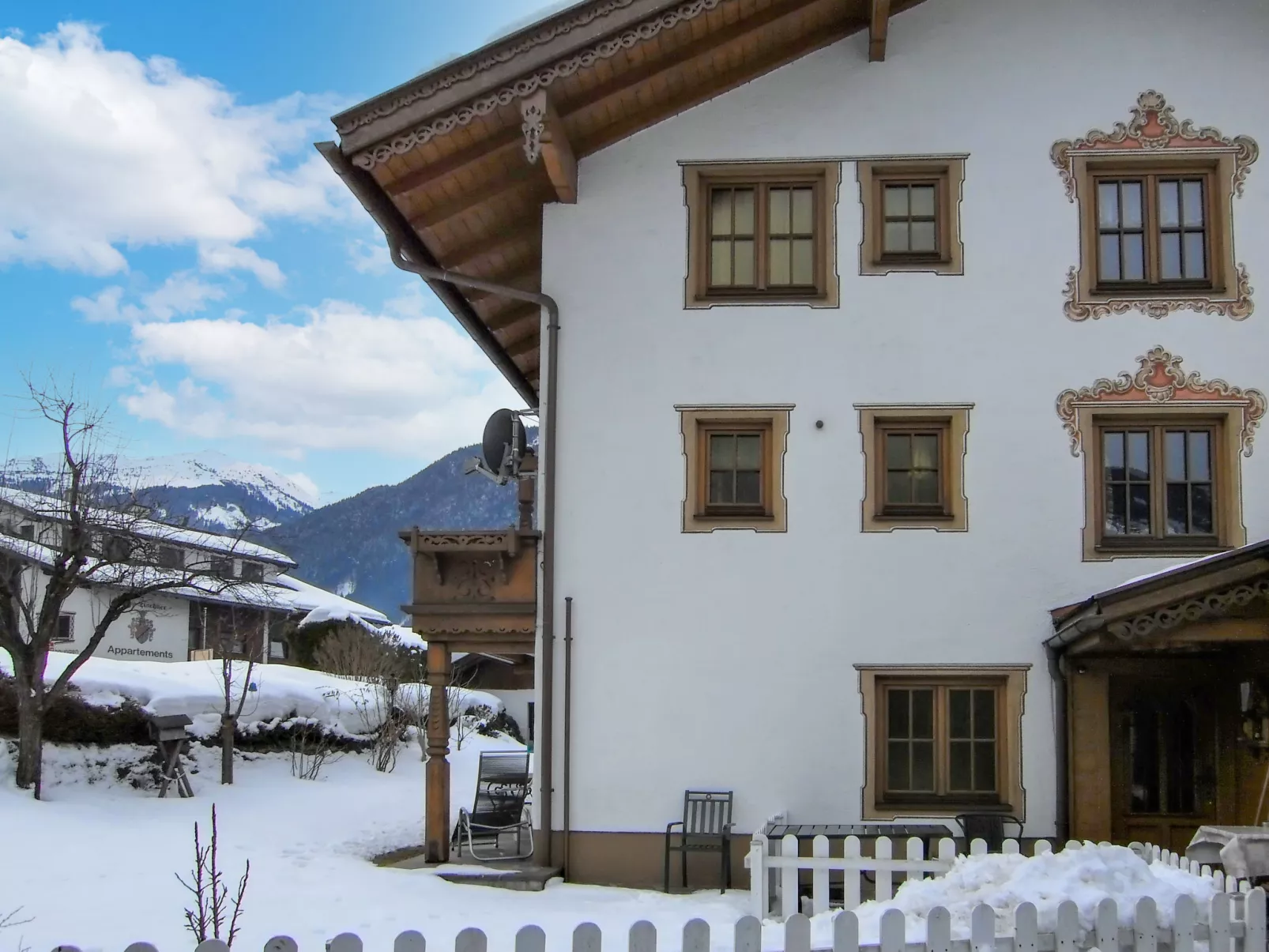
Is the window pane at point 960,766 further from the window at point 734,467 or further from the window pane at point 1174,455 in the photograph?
the window pane at point 1174,455

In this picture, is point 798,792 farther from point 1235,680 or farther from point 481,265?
point 481,265

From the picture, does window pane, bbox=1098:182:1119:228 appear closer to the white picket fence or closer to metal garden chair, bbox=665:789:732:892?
metal garden chair, bbox=665:789:732:892

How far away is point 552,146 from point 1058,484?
19.1ft

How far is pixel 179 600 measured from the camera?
4391 centimetres

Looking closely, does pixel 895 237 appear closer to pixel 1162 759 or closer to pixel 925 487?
pixel 925 487

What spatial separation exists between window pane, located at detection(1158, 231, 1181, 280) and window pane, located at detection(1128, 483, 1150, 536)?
6.96 ft

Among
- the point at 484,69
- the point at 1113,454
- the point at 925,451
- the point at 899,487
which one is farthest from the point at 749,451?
the point at 484,69

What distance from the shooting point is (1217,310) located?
13.7 meters

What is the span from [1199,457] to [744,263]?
190 inches

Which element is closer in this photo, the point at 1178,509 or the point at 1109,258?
the point at 1178,509

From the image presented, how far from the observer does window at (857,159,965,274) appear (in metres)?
14.0

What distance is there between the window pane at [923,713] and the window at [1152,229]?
14.3ft

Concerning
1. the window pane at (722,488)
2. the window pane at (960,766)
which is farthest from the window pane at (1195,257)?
the window pane at (960,766)

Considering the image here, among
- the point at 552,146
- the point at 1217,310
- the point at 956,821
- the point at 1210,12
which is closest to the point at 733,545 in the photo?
the point at 956,821
